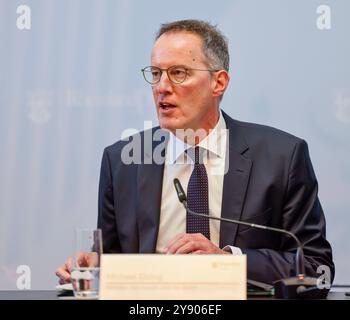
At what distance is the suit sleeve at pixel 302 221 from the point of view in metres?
2.46

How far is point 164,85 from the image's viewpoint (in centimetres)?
282

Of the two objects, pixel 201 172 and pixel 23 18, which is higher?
pixel 23 18

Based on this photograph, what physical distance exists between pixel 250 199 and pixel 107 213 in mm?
594

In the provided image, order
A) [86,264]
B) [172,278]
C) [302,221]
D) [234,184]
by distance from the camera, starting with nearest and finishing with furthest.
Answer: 1. [172,278]
2. [86,264]
3. [302,221]
4. [234,184]

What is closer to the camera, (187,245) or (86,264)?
(86,264)

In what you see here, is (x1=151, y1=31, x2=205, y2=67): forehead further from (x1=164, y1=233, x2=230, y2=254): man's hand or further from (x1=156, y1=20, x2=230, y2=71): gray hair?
(x1=164, y1=233, x2=230, y2=254): man's hand

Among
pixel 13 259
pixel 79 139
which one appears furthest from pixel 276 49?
pixel 13 259

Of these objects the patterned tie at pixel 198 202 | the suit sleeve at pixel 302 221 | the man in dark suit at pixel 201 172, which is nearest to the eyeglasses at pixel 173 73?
the man in dark suit at pixel 201 172

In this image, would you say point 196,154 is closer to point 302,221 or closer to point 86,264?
point 302,221

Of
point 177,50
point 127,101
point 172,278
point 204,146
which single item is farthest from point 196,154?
point 172,278

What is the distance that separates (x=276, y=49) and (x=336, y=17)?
30cm

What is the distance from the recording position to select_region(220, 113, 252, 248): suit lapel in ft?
8.91

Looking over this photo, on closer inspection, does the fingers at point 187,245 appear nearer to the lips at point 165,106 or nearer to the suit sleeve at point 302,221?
the suit sleeve at point 302,221
